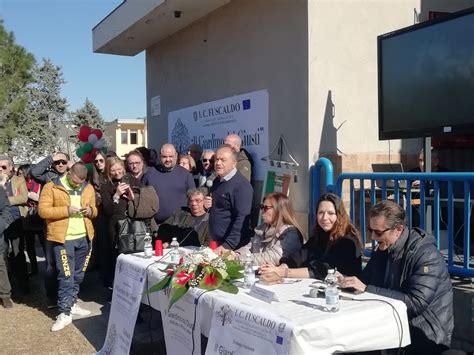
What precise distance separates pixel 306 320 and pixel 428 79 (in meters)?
3.00

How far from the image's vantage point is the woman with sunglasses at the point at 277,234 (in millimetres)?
3869

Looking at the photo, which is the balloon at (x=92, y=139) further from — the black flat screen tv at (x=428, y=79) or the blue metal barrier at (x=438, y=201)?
the black flat screen tv at (x=428, y=79)

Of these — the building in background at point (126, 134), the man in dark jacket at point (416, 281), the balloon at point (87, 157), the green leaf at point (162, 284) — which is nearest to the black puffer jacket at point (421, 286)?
the man in dark jacket at point (416, 281)

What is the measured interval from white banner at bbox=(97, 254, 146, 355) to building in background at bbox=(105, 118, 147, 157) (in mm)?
39150

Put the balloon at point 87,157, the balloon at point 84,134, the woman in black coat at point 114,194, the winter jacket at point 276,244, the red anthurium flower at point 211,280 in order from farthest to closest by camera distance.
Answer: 1. the balloon at point 84,134
2. the balloon at point 87,157
3. the woman in black coat at point 114,194
4. the winter jacket at point 276,244
5. the red anthurium flower at point 211,280

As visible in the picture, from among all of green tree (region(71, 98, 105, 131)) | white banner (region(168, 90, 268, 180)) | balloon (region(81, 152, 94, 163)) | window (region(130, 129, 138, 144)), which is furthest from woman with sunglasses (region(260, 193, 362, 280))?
window (region(130, 129, 138, 144))

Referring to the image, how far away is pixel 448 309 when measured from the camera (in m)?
2.99

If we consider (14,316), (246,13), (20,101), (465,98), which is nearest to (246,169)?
(246,13)

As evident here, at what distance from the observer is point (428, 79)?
15.2 feet

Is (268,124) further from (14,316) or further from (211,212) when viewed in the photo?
(14,316)

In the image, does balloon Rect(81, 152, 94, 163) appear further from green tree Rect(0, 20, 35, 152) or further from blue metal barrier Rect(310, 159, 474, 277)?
green tree Rect(0, 20, 35, 152)

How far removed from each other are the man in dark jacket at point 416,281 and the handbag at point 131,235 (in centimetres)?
256

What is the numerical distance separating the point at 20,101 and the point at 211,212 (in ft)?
84.1

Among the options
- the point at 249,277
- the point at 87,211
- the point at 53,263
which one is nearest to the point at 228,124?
the point at 87,211
